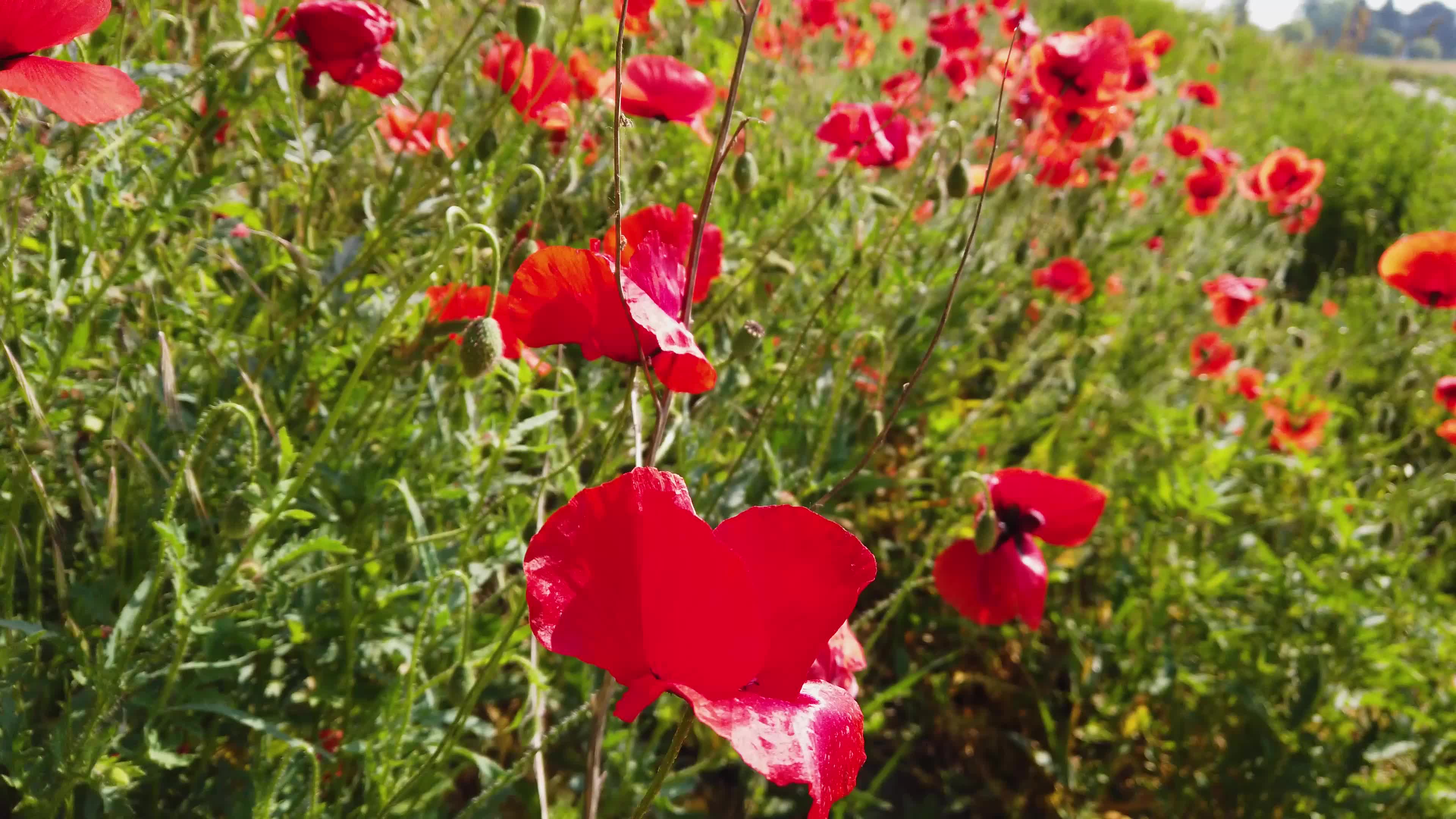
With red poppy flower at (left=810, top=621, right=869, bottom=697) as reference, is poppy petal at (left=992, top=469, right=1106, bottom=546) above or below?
below

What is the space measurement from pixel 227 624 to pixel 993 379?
217cm

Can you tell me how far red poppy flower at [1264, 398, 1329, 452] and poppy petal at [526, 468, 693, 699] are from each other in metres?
2.39

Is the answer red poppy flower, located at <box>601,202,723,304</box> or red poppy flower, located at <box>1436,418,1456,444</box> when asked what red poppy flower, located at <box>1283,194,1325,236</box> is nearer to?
red poppy flower, located at <box>1436,418,1456,444</box>

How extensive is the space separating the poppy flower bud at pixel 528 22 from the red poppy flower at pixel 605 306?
645mm

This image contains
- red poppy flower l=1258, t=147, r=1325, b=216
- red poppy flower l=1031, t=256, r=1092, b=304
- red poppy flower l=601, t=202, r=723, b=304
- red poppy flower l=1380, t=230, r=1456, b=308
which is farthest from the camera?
red poppy flower l=1258, t=147, r=1325, b=216

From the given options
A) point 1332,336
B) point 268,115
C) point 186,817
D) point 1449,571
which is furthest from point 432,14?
point 1332,336

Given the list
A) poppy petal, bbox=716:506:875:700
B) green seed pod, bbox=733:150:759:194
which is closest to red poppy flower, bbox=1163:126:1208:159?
green seed pod, bbox=733:150:759:194

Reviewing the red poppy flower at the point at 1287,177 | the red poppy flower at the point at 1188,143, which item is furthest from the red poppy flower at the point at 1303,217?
the red poppy flower at the point at 1188,143

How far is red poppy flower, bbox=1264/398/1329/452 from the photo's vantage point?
98.9 inches

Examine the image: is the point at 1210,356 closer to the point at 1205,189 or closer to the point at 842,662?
the point at 1205,189

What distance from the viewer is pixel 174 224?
1.42 m

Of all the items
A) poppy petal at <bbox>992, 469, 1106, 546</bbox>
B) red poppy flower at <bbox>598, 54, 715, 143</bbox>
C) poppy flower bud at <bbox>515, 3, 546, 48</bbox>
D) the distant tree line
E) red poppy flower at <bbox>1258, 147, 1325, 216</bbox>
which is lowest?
poppy petal at <bbox>992, 469, 1106, 546</bbox>

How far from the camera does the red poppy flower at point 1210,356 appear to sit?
262cm

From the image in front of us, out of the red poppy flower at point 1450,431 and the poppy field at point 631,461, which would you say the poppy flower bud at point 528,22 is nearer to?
the poppy field at point 631,461
